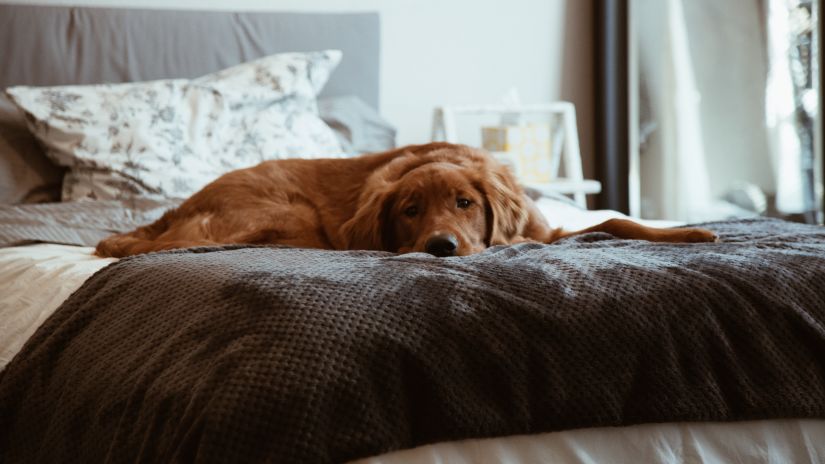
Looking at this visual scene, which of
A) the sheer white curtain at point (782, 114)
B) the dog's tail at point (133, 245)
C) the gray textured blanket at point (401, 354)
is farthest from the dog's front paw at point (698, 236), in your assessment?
the sheer white curtain at point (782, 114)

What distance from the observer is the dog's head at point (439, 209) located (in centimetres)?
219

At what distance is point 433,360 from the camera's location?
114 cm

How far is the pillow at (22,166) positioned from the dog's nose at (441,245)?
1675mm

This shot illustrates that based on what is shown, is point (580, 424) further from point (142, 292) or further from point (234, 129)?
point (234, 129)

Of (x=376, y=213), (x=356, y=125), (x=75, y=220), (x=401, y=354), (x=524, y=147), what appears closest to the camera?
(x=401, y=354)

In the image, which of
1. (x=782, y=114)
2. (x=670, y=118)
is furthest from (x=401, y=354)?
(x=670, y=118)

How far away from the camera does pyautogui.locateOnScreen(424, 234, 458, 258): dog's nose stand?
77.3 inches

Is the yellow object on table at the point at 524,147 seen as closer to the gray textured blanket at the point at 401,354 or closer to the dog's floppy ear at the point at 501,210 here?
the dog's floppy ear at the point at 501,210

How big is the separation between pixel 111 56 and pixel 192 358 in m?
2.74

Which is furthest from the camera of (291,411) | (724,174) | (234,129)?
(724,174)

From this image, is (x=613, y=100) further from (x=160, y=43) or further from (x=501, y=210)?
(x=501, y=210)

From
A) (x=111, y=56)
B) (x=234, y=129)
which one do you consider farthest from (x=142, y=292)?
(x=111, y=56)

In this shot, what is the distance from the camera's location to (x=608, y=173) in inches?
179

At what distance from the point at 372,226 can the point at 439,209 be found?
17 centimetres
